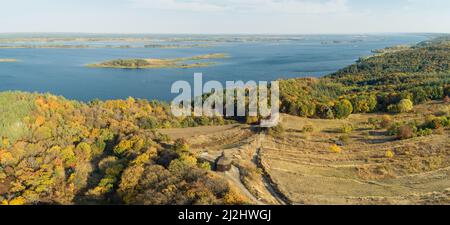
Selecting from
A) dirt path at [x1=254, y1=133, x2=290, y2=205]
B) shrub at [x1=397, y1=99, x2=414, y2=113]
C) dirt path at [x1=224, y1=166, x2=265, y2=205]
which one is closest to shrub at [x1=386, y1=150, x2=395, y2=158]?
dirt path at [x1=254, y1=133, x2=290, y2=205]

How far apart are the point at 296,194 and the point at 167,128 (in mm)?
21406

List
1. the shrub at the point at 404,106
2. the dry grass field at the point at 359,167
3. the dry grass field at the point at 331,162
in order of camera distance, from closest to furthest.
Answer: the dry grass field at the point at 359,167, the dry grass field at the point at 331,162, the shrub at the point at 404,106

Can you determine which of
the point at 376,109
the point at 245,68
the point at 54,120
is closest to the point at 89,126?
the point at 54,120

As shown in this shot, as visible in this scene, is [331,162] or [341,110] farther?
[341,110]

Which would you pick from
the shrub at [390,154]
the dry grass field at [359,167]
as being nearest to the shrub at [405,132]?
the dry grass field at [359,167]

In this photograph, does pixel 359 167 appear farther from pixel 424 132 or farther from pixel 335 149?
pixel 424 132

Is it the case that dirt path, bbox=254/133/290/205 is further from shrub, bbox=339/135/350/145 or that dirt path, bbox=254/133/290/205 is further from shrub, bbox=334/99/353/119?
shrub, bbox=334/99/353/119

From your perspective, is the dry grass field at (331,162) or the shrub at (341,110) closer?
the dry grass field at (331,162)

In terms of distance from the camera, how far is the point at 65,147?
31984mm

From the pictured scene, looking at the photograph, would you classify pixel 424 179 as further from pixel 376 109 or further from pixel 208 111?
pixel 208 111

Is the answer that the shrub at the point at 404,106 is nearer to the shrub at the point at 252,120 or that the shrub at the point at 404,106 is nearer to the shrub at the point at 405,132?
the shrub at the point at 405,132

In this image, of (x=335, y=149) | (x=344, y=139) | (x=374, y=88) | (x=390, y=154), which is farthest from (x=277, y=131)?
(x=374, y=88)

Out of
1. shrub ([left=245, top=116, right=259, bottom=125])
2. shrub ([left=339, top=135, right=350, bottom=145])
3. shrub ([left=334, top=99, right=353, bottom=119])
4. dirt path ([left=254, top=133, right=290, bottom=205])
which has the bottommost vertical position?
dirt path ([left=254, top=133, right=290, bottom=205])

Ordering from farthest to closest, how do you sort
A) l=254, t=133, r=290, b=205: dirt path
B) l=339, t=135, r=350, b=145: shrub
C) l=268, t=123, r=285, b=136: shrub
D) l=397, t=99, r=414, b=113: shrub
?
l=397, t=99, r=414, b=113: shrub → l=268, t=123, r=285, b=136: shrub → l=339, t=135, r=350, b=145: shrub → l=254, t=133, r=290, b=205: dirt path
